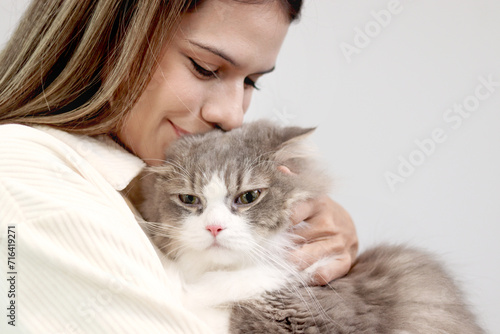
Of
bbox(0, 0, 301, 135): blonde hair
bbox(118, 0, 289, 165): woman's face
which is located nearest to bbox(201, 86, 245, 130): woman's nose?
bbox(118, 0, 289, 165): woman's face

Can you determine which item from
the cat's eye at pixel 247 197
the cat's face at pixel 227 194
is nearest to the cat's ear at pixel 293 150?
the cat's face at pixel 227 194

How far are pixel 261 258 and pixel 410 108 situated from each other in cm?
168

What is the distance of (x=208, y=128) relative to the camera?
5.68ft

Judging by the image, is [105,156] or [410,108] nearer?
[105,156]

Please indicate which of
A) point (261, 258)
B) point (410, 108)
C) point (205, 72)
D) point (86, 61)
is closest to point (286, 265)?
point (261, 258)

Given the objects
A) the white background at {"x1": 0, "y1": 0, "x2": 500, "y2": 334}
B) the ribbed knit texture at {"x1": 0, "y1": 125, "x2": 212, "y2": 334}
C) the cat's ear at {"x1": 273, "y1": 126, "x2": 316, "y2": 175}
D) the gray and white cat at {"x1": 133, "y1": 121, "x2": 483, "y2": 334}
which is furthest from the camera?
the white background at {"x1": 0, "y1": 0, "x2": 500, "y2": 334}

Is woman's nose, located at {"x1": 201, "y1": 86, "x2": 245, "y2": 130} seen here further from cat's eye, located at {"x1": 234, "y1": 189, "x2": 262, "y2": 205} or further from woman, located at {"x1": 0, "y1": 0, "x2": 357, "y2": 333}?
cat's eye, located at {"x1": 234, "y1": 189, "x2": 262, "y2": 205}

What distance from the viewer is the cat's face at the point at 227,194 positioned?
1508 millimetres

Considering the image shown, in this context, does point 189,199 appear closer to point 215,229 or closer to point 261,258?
point 215,229

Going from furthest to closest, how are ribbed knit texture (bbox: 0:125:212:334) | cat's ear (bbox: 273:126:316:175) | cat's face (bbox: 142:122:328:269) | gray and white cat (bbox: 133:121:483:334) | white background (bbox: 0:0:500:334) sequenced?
white background (bbox: 0:0:500:334), cat's ear (bbox: 273:126:316:175), cat's face (bbox: 142:122:328:269), gray and white cat (bbox: 133:121:483:334), ribbed knit texture (bbox: 0:125:212:334)

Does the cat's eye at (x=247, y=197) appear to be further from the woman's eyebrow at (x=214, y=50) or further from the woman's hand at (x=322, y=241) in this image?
the woman's eyebrow at (x=214, y=50)

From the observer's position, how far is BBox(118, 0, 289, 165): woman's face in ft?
4.99

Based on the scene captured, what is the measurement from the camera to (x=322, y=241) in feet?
5.37

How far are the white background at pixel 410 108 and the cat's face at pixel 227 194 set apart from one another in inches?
43.7
